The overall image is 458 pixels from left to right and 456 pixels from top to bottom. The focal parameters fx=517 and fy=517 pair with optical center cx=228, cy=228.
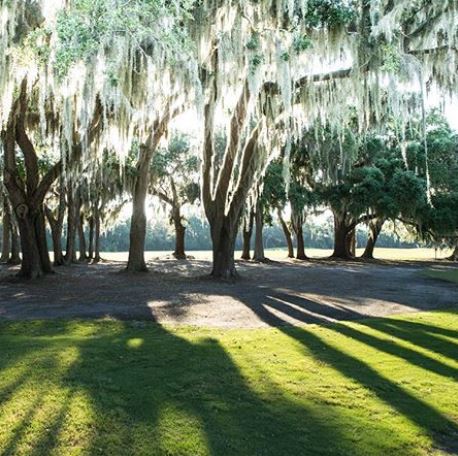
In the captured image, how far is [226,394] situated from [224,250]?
40.9 feet

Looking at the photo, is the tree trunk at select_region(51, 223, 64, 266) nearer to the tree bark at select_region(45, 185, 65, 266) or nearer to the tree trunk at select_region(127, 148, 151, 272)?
the tree bark at select_region(45, 185, 65, 266)

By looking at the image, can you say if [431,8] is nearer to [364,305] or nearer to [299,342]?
[364,305]

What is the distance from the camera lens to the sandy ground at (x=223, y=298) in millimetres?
10672

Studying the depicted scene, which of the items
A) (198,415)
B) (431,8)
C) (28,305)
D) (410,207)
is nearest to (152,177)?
(410,207)

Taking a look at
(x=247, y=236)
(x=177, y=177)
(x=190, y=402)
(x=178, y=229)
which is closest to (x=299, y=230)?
(x=247, y=236)

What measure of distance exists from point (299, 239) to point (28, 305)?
25121mm

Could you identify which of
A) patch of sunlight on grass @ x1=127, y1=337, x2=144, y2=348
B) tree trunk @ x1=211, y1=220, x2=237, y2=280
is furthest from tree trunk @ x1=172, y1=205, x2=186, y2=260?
patch of sunlight on grass @ x1=127, y1=337, x2=144, y2=348

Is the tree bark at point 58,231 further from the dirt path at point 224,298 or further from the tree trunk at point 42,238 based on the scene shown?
the dirt path at point 224,298

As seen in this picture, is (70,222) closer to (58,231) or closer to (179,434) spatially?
(58,231)

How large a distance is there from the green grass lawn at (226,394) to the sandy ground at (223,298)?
2.00 m

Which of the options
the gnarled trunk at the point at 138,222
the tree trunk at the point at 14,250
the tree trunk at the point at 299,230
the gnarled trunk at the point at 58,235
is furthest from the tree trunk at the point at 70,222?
the tree trunk at the point at 299,230

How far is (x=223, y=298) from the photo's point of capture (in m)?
13.3

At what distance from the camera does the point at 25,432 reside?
4.54 meters

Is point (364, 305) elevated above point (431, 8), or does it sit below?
below
